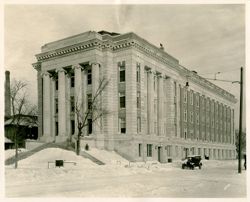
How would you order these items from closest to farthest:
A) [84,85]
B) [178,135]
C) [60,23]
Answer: [60,23], [84,85], [178,135]

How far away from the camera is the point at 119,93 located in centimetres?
3781

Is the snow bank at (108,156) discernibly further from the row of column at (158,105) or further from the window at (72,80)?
the window at (72,80)

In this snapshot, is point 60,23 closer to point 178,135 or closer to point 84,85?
point 84,85

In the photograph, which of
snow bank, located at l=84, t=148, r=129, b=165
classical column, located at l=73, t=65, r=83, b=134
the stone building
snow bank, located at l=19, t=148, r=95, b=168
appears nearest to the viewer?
snow bank, located at l=19, t=148, r=95, b=168

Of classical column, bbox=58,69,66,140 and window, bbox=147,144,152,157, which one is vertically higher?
classical column, bbox=58,69,66,140

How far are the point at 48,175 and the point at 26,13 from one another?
9144 mm

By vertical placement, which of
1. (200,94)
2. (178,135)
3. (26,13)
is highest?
(26,13)

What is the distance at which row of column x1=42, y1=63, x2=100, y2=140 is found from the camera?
124 ft

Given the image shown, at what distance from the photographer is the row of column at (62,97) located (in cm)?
3778

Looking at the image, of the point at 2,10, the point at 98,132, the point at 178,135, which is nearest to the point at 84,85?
the point at 98,132

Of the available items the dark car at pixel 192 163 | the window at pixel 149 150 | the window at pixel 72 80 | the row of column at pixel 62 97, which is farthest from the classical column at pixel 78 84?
the dark car at pixel 192 163

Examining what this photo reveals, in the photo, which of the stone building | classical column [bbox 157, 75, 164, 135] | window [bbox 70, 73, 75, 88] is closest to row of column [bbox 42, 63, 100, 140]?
the stone building

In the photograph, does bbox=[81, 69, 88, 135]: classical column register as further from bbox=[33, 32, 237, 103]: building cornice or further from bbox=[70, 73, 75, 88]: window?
bbox=[33, 32, 237, 103]: building cornice
